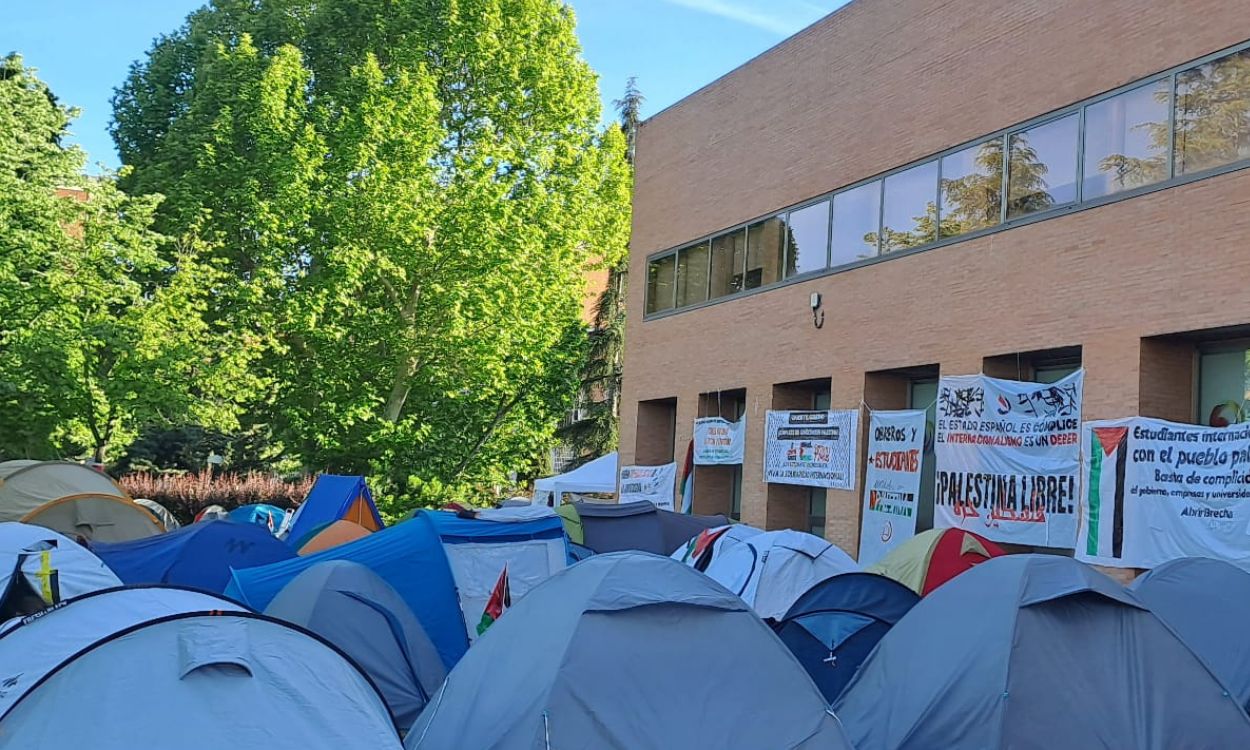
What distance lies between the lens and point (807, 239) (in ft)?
70.5

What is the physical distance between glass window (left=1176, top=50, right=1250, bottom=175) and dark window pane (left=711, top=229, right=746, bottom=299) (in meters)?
10.5

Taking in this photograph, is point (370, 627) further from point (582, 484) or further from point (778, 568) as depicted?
point (582, 484)

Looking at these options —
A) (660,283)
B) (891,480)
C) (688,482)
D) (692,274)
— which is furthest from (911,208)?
(660,283)

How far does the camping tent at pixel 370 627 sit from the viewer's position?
941cm

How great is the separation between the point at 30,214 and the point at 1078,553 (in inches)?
876

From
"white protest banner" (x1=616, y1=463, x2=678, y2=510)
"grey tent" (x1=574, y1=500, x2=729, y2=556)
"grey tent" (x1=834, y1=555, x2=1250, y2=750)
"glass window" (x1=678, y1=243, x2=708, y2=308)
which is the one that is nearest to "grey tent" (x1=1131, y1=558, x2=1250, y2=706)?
"grey tent" (x1=834, y1=555, x2=1250, y2=750)

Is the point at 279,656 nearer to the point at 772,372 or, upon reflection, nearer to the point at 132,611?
the point at 132,611

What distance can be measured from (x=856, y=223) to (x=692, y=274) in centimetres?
610

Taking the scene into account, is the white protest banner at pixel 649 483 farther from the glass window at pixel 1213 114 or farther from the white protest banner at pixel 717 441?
the glass window at pixel 1213 114

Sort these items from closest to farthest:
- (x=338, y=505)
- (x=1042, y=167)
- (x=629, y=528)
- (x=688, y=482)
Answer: (x=1042, y=167) < (x=629, y=528) < (x=338, y=505) < (x=688, y=482)

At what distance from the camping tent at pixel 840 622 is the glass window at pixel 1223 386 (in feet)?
18.3

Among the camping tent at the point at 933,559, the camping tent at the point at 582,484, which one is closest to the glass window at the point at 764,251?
the camping tent at the point at 582,484

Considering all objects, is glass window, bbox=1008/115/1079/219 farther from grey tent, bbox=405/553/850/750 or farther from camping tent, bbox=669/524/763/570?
grey tent, bbox=405/553/850/750


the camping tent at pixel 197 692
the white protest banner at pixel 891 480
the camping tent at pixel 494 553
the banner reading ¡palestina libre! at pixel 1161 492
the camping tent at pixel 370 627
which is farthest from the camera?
the white protest banner at pixel 891 480
